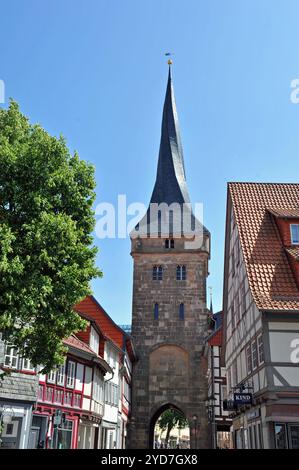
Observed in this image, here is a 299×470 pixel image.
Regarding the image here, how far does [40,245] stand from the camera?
1077 centimetres

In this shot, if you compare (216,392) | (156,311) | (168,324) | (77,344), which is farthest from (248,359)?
(156,311)

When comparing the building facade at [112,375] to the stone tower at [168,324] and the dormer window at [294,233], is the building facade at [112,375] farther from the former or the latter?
the dormer window at [294,233]

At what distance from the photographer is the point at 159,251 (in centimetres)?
3853

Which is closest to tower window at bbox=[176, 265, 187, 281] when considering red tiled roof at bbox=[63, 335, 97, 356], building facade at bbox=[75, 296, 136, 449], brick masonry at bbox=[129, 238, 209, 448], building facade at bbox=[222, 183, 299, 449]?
brick masonry at bbox=[129, 238, 209, 448]

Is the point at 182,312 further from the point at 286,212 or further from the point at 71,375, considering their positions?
the point at 286,212

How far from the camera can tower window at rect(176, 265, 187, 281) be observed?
3787 centimetres

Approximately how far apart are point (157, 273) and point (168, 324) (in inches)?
157

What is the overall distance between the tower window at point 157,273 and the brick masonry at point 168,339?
0.28 metres

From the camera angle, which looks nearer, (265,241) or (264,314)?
(264,314)

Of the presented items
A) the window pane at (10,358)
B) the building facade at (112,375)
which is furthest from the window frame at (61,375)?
the building facade at (112,375)

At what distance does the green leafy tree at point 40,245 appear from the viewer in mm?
10328

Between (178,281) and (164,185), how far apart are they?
9.75 metres

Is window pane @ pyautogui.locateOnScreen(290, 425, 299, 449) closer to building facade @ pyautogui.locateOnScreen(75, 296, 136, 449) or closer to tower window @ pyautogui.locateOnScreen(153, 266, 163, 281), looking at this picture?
building facade @ pyautogui.locateOnScreen(75, 296, 136, 449)
